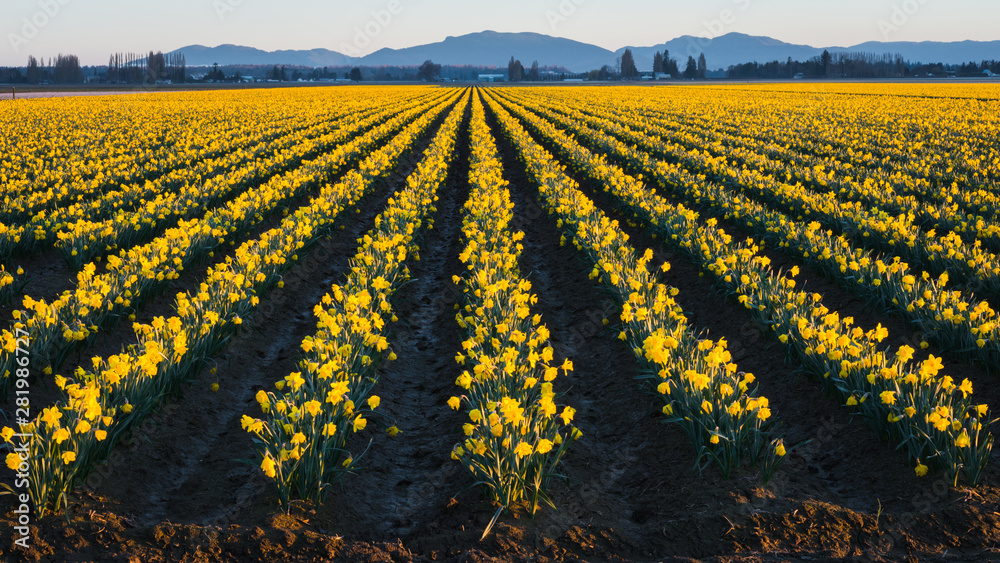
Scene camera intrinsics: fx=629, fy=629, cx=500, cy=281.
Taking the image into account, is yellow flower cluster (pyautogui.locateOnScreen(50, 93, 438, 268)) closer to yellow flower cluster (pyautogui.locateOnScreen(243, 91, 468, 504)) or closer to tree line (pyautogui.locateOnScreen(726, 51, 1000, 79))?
yellow flower cluster (pyautogui.locateOnScreen(243, 91, 468, 504))

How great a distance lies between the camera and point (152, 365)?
14.5 feet

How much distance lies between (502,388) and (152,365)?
2.46 meters

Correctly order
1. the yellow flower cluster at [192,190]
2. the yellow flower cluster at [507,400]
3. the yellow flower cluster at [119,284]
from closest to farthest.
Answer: the yellow flower cluster at [507,400], the yellow flower cluster at [119,284], the yellow flower cluster at [192,190]

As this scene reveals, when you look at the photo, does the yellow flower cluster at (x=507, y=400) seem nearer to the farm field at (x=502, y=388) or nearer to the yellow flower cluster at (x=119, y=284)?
the farm field at (x=502, y=388)

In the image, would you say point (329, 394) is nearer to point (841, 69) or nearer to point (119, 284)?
point (119, 284)

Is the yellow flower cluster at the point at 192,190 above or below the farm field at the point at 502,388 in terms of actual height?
above

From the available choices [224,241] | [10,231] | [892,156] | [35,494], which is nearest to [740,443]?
[35,494]

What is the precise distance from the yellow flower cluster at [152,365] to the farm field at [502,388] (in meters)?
0.03

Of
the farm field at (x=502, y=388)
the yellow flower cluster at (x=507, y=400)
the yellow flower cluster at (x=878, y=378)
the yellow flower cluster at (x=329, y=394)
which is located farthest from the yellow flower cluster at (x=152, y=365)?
the yellow flower cluster at (x=878, y=378)

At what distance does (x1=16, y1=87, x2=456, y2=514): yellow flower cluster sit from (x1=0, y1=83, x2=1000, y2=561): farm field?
0.09 ft

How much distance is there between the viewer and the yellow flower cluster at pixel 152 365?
369 centimetres

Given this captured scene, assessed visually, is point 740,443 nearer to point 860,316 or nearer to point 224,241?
point 860,316

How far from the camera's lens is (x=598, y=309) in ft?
25.1

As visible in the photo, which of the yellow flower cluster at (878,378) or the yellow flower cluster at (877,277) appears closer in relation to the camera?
the yellow flower cluster at (878,378)
